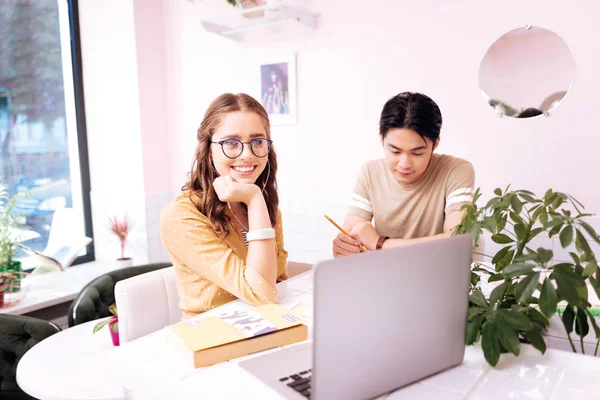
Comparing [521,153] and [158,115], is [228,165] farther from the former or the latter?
[158,115]

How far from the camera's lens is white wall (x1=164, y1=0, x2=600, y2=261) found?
204cm

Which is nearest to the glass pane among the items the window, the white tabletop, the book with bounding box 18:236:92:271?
the window

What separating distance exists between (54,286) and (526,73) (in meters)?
2.65

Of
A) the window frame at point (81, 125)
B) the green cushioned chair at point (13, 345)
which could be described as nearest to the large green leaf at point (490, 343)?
the green cushioned chair at point (13, 345)

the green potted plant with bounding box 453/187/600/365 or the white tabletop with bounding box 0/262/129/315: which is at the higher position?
the green potted plant with bounding box 453/187/600/365

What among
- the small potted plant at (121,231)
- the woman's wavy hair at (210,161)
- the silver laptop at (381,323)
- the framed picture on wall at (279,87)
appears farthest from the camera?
the small potted plant at (121,231)

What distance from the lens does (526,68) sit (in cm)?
212

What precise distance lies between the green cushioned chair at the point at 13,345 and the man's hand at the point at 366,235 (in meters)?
1.17

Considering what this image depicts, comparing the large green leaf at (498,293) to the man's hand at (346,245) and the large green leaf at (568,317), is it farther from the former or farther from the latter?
the man's hand at (346,245)

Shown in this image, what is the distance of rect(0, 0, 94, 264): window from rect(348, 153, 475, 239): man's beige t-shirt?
1.83 metres

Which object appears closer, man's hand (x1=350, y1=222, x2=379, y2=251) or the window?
man's hand (x1=350, y1=222, x2=379, y2=251)

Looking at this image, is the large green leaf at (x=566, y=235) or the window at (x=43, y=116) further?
the window at (x=43, y=116)

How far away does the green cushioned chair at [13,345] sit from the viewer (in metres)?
1.62

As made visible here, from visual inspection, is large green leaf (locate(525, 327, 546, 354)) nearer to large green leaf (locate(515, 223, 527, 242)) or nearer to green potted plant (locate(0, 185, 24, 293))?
large green leaf (locate(515, 223, 527, 242))
